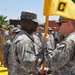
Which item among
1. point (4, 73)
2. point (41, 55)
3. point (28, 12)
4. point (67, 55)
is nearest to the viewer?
point (67, 55)

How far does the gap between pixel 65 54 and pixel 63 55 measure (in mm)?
28

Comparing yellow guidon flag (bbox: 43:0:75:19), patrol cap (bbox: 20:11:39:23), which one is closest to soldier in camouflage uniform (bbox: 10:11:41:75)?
patrol cap (bbox: 20:11:39:23)

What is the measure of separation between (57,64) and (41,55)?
31 cm

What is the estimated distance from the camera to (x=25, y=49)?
154 inches

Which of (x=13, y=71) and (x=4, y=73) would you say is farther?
(x=4, y=73)

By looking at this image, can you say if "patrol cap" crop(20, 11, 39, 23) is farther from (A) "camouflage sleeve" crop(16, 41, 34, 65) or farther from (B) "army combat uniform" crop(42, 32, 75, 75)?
(B) "army combat uniform" crop(42, 32, 75, 75)

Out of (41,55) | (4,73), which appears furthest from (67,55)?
(4,73)

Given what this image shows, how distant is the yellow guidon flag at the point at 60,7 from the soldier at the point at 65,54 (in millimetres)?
149

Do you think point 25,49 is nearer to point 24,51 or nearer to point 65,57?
point 24,51

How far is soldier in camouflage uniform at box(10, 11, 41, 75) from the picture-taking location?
390 centimetres

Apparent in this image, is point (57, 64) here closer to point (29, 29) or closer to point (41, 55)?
point (41, 55)

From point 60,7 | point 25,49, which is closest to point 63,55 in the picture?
point 25,49

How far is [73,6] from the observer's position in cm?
404

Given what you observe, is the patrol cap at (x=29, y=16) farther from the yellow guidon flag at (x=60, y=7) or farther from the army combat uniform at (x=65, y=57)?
the army combat uniform at (x=65, y=57)
